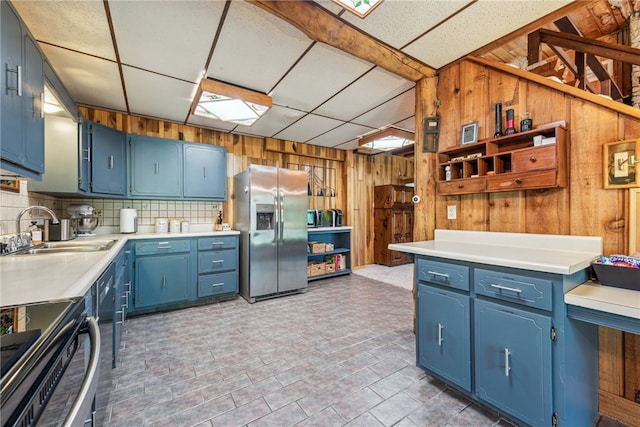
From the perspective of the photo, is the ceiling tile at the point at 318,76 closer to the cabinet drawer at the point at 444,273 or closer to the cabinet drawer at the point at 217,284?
the cabinet drawer at the point at 444,273

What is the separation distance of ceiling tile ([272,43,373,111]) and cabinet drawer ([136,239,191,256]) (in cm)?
208

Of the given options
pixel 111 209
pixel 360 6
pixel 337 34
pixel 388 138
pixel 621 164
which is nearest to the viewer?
pixel 621 164

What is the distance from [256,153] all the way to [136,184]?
182 centimetres

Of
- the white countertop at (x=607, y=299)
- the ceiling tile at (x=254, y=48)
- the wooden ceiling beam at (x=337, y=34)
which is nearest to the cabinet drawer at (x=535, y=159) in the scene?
the white countertop at (x=607, y=299)

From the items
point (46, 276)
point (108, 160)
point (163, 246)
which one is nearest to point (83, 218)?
point (108, 160)

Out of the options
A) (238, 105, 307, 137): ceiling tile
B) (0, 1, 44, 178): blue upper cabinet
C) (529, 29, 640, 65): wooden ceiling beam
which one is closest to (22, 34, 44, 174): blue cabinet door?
(0, 1, 44, 178): blue upper cabinet

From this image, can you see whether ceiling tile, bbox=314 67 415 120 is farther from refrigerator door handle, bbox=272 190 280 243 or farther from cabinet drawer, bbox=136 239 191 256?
cabinet drawer, bbox=136 239 191 256

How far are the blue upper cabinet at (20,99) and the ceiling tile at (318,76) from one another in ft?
5.65

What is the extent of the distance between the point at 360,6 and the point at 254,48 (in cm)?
89

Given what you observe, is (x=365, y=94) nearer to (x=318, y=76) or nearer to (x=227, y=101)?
(x=318, y=76)

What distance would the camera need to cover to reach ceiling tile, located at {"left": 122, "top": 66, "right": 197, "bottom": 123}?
2.47m

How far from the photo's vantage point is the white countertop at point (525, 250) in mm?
1276

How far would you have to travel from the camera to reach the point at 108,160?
2932 mm

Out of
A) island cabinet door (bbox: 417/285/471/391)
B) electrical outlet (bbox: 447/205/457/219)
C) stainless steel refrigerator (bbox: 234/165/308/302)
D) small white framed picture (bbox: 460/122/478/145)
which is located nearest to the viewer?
island cabinet door (bbox: 417/285/471/391)
